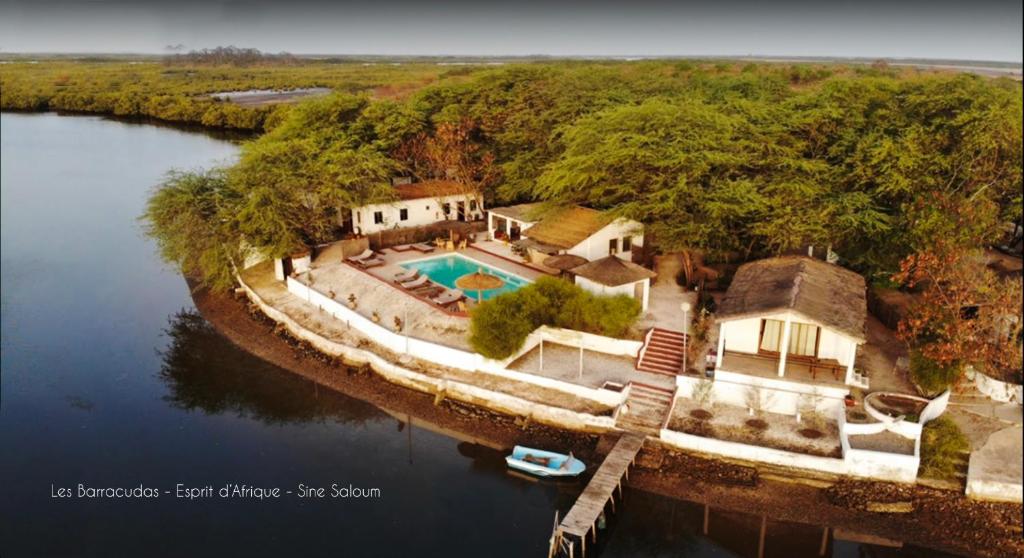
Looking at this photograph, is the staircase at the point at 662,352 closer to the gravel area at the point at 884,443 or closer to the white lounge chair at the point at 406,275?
the gravel area at the point at 884,443

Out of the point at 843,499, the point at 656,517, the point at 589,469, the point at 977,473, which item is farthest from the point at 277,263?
the point at 977,473

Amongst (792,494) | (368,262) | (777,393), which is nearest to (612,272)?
(777,393)

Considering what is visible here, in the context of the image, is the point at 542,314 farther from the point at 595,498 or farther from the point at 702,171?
the point at 702,171

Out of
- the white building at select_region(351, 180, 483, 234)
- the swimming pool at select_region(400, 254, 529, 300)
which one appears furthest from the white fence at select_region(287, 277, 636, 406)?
the white building at select_region(351, 180, 483, 234)

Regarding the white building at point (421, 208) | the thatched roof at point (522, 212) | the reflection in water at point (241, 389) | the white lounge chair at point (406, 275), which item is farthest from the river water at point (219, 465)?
the thatched roof at point (522, 212)

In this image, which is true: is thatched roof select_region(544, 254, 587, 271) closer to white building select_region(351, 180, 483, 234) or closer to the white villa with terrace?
the white villa with terrace
